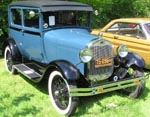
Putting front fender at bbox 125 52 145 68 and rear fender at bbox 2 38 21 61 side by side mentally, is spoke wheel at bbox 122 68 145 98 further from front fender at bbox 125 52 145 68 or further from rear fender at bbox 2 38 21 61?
rear fender at bbox 2 38 21 61

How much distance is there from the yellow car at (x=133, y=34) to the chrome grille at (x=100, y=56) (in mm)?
1471


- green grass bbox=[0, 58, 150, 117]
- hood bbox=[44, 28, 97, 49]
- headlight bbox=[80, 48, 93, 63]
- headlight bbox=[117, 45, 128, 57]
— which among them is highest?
hood bbox=[44, 28, 97, 49]

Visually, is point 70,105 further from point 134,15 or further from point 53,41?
point 134,15

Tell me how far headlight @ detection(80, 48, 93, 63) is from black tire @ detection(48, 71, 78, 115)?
1.51 ft

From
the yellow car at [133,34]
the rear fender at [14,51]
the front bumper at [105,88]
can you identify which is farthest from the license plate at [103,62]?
the rear fender at [14,51]

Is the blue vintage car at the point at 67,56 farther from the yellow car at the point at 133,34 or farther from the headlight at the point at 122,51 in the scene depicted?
the yellow car at the point at 133,34

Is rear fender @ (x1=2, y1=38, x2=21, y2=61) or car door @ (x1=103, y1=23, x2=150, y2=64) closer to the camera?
rear fender @ (x1=2, y1=38, x2=21, y2=61)

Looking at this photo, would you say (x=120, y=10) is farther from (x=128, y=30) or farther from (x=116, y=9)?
(x=128, y=30)

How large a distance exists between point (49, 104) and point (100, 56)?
1341 mm

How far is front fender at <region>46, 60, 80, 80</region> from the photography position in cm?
475

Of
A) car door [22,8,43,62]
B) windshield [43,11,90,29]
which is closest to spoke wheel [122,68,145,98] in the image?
windshield [43,11,90,29]

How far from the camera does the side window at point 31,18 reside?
20.1ft

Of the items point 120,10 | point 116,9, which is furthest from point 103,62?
point 120,10

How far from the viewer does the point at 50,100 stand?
5.63m
